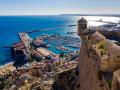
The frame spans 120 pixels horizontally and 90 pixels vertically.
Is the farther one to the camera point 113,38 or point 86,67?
point 113,38

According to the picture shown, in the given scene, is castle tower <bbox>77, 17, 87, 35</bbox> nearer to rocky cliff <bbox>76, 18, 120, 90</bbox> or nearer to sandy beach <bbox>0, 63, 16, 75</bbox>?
rocky cliff <bbox>76, 18, 120, 90</bbox>

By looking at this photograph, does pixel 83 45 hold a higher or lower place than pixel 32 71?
higher

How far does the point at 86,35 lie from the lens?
22.2 m

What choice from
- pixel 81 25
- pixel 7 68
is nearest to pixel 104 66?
pixel 81 25

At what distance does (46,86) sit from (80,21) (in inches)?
382

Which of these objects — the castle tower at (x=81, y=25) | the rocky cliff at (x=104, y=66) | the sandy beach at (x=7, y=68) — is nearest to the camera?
the rocky cliff at (x=104, y=66)

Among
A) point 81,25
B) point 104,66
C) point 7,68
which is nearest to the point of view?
point 104,66

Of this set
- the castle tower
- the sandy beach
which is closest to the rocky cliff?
the castle tower

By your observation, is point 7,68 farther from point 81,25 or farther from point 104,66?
point 104,66

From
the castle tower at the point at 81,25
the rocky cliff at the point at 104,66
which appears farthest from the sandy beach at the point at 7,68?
the rocky cliff at the point at 104,66

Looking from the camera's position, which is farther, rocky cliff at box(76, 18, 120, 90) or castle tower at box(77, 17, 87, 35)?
castle tower at box(77, 17, 87, 35)

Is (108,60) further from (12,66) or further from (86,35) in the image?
(12,66)

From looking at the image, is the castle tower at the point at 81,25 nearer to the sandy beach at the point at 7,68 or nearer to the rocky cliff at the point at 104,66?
the rocky cliff at the point at 104,66

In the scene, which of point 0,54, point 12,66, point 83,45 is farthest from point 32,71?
point 0,54
